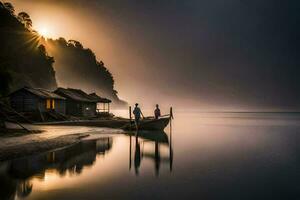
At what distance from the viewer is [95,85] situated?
182750mm

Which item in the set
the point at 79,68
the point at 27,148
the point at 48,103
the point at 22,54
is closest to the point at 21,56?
the point at 22,54

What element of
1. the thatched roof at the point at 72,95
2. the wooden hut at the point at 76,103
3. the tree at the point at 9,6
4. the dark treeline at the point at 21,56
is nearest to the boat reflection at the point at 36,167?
the dark treeline at the point at 21,56

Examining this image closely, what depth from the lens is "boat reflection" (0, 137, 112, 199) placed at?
9.77m

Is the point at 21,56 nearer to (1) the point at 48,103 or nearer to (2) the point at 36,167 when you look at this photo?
(1) the point at 48,103

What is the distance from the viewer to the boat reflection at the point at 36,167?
9.77 metres

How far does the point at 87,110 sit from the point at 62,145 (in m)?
38.6

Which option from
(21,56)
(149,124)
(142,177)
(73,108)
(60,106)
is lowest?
(142,177)

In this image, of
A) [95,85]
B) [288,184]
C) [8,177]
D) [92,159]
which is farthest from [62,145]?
[95,85]

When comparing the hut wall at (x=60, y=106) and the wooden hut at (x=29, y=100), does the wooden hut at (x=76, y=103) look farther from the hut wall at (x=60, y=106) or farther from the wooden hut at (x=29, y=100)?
the wooden hut at (x=29, y=100)

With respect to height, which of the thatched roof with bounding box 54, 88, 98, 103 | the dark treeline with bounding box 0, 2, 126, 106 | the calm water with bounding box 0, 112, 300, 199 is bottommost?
the calm water with bounding box 0, 112, 300, 199

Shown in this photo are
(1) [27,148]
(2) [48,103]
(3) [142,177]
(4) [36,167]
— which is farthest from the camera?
(2) [48,103]

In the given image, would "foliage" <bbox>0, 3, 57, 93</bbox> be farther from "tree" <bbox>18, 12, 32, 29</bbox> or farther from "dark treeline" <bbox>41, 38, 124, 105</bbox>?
"dark treeline" <bbox>41, 38, 124, 105</bbox>

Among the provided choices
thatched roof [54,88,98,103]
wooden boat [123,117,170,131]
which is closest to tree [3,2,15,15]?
thatched roof [54,88,98,103]

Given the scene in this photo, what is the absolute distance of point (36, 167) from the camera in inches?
510
